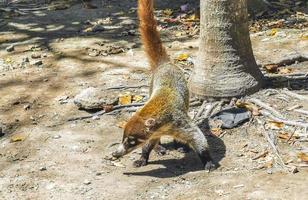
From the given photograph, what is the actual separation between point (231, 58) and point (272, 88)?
63 centimetres

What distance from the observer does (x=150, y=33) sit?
5.77 meters

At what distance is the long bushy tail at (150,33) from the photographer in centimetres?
564

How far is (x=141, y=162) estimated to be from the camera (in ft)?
18.0

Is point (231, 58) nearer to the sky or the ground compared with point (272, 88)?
nearer to the sky

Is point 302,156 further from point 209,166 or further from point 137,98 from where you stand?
point 137,98

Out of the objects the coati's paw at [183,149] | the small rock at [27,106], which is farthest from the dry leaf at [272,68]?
the small rock at [27,106]

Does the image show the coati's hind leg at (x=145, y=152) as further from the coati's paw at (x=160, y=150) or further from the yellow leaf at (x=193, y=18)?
the yellow leaf at (x=193, y=18)

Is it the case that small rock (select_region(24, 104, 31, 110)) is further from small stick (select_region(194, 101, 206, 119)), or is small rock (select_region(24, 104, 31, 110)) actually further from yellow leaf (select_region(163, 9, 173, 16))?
yellow leaf (select_region(163, 9, 173, 16))

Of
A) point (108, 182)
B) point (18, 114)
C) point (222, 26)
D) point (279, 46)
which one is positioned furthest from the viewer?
point (279, 46)

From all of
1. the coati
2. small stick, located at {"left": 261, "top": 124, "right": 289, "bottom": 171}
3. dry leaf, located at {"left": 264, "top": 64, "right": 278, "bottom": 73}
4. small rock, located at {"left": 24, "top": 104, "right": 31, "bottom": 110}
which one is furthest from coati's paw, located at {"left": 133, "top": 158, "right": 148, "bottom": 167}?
dry leaf, located at {"left": 264, "top": 64, "right": 278, "bottom": 73}

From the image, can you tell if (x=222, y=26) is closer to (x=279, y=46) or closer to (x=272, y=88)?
(x=272, y=88)

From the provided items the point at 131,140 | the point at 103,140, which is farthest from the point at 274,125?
the point at 103,140

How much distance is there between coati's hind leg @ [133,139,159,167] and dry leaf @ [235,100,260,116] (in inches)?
47.9

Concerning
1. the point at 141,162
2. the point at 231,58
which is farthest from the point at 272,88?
the point at 141,162
